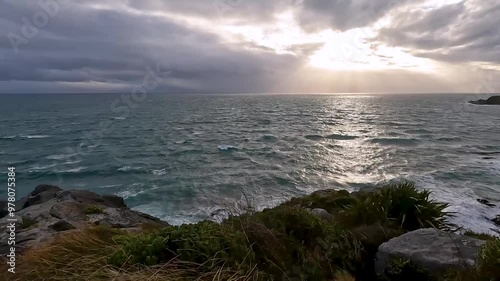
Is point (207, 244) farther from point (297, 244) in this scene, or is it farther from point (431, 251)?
point (431, 251)

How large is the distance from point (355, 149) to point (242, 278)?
124 ft

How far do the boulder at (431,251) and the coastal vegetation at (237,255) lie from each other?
0.13 meters

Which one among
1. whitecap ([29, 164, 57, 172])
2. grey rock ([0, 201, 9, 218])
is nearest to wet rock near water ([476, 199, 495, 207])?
grey rock ([0, 201, 9, 218])

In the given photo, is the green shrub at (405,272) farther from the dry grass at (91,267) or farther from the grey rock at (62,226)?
the grey rock at (62,226)

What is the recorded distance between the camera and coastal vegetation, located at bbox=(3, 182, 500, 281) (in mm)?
3709

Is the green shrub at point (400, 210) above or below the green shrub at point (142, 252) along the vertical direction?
below

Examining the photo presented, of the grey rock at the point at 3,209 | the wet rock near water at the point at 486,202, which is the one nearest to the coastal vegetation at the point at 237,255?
the grey rock at the point at 3,209

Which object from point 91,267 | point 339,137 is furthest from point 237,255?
point 339,137

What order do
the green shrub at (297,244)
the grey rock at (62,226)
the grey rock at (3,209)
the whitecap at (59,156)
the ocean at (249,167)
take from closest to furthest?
the green shrub at (297,244), the grey rock at (62,226), the grey rock at (3,209), the ocean at (249,167), the whitecap at (59,156)

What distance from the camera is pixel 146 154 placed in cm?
3762

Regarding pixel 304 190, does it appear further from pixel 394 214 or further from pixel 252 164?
pixel 394 214

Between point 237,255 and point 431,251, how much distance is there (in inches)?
101

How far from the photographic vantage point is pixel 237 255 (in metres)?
3.94

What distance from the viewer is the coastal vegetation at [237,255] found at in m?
3.71
